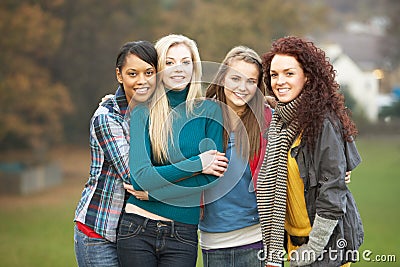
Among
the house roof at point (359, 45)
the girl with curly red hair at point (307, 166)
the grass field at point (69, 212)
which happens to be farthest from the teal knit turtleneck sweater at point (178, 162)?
the house roof at point (359, 45)

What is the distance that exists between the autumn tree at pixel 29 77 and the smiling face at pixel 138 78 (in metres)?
15.6

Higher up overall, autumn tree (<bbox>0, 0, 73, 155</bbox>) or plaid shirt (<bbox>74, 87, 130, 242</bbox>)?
autumn tree (<bbox>0, 0, 73, 155</bbox>)

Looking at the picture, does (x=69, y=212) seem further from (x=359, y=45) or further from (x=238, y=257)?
(x=359, y=45)

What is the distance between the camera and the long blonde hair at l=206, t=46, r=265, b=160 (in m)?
2.79

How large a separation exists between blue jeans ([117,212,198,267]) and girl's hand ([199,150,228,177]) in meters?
0.24

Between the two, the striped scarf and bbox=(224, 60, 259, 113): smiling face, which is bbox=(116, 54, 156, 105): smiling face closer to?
bbox=(224, 60, 259, 113): smiling face

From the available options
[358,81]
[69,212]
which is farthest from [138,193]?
[358,81]

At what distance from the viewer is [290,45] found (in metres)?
2.54

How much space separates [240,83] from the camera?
280 centimetres

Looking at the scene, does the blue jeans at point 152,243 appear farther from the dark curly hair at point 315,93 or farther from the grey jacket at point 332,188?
the dark curly hair at point 315,93

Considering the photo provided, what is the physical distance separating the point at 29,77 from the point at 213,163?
17270mm

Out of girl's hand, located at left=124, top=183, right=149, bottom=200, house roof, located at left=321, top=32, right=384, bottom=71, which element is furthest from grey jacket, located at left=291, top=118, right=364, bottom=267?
house roof, located at left=321, top=32, right=384, bottom=71

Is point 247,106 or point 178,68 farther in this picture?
point 247,106

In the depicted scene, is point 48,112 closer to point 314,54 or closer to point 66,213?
point 66,213
